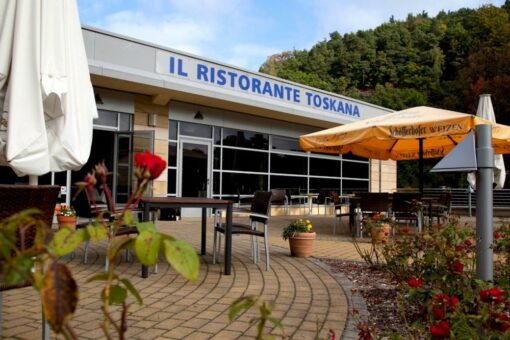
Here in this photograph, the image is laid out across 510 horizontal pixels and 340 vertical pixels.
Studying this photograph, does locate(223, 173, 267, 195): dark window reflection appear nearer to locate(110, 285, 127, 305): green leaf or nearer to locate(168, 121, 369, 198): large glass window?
locate(168, 121, 369, 198): large glass window

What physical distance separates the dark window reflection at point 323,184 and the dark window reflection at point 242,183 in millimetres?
2630

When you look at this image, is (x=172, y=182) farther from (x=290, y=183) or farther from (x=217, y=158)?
(x=290, y=183)

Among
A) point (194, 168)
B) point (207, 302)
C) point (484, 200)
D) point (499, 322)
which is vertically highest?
point (194, 168)

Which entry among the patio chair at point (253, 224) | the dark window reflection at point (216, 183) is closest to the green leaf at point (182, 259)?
the patio chair at point (253, 224)

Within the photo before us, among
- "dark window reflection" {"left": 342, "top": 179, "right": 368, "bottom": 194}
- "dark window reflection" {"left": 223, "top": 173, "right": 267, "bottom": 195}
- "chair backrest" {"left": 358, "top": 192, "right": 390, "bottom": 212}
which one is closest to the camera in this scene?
"chair backrest" {"left": 358, "top": 192, "right": 390, "bottom": 212}

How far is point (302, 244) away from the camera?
5.91 m

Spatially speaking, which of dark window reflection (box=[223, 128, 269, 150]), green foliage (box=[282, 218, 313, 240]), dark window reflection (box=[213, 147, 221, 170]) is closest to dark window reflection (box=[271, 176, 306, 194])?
dark window reflection (box=[223, 128, 269, 150])

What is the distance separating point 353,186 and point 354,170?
2.18ft

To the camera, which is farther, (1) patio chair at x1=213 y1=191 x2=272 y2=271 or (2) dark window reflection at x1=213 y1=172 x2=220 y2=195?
(2) dark window reflection at x1=213 y1=172 x2=220 y2=195

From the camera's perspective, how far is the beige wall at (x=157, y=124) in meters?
11.3

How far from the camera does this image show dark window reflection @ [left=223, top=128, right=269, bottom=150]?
1364 cm

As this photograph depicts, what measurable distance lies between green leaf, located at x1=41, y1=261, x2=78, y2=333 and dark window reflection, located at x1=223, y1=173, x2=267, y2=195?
12547mm

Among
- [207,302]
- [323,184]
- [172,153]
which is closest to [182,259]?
[207,302]

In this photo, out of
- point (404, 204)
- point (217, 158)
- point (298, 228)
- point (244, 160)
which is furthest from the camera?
point (244, 160)
